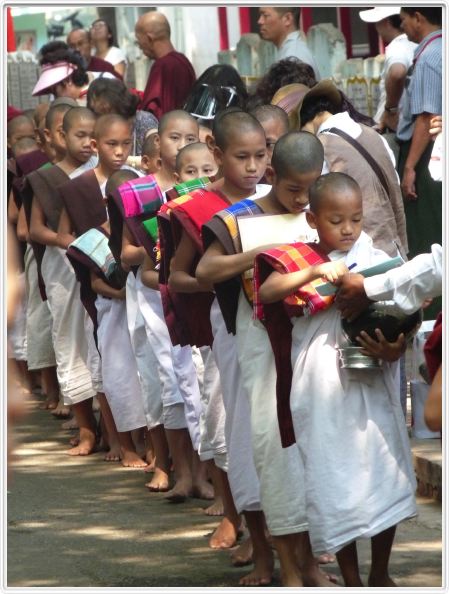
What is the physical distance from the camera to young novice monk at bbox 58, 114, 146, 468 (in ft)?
29.9

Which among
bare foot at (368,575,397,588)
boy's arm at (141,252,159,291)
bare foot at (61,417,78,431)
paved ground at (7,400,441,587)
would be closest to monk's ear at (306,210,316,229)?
bare foot at (368,575,397,588)

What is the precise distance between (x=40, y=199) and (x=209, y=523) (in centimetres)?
340

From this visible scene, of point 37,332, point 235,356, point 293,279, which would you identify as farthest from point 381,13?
point 293,279

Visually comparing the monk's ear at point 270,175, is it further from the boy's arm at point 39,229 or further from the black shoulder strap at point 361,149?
the boy's arm at point 39,229

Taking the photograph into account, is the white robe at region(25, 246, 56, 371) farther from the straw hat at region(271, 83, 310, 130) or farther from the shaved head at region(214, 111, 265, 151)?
the shaved head at region(214, 111, 265, 151)

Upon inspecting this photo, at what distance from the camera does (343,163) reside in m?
7.40

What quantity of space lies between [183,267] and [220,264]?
0.65 meters

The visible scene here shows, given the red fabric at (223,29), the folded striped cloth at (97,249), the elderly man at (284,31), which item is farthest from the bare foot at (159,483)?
the red fabric at (223,29)

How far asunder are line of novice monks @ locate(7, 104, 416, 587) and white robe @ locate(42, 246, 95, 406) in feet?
1.58

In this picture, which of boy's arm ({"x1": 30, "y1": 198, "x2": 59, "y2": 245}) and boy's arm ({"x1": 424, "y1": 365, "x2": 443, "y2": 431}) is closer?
boy's arm ({"x1": 424, "y1": 365, "x2": 443, "y2": 431})

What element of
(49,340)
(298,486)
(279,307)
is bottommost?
(49,340)

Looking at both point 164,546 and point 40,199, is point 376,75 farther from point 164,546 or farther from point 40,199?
point 164,546

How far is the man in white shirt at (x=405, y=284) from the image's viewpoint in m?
5.39

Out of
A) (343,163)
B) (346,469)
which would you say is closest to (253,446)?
(346,469)
